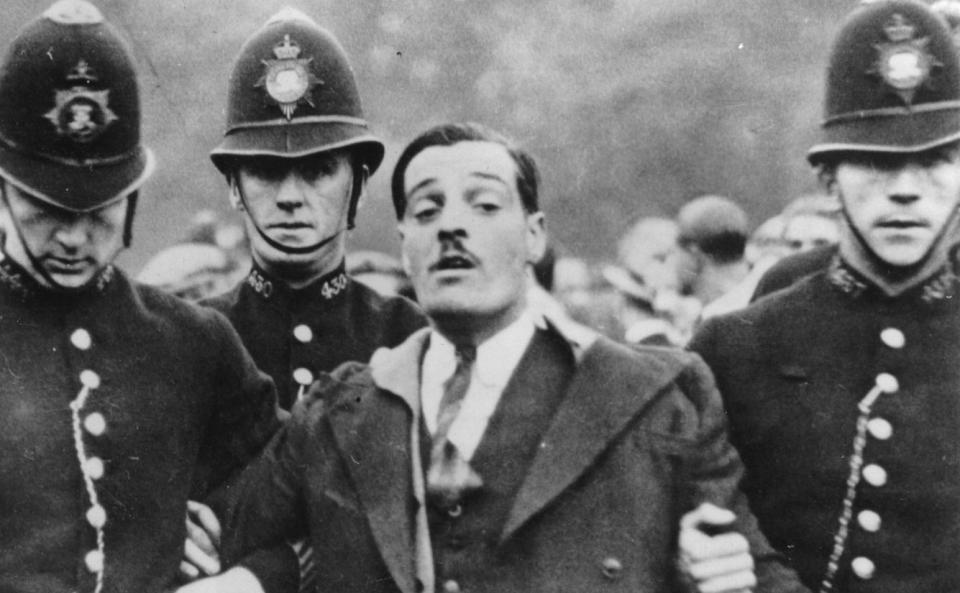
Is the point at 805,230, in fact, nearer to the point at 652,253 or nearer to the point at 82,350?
the point at 652,253

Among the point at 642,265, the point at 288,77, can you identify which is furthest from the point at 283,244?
the point at 642,265

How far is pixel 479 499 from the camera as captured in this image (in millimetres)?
2828

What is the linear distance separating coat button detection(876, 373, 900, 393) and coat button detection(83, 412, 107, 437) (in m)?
1.94

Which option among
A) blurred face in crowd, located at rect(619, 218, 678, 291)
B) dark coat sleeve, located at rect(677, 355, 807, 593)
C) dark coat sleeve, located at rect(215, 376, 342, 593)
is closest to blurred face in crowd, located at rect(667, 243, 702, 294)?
blurred face in crowd, located at rect(619, 218, 678, 291)

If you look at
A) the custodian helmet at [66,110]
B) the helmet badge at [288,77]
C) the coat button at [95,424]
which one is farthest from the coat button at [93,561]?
the helmet badge at [288,77]

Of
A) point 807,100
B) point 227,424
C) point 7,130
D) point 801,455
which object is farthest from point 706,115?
point 7,130

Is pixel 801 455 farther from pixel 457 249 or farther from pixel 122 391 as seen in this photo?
pixel 122 391

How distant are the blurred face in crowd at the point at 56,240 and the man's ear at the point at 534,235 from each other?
107cm

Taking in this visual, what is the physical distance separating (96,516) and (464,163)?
125 cm

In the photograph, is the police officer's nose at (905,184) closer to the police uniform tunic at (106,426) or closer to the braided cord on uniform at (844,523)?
the braided cord on uniform at (844,523)

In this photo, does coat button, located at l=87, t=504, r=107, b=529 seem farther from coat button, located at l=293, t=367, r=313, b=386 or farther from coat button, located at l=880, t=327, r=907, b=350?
coat button, located at l=880, t=327, r=907, b=350

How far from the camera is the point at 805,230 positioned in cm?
430

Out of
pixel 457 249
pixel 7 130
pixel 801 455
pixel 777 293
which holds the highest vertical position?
pixel 7 130

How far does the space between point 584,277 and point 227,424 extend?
5.47 feet
